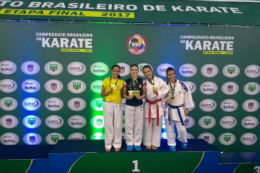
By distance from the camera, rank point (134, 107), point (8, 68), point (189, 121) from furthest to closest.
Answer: point (189, 121), point (8, 68), point (134, 107)

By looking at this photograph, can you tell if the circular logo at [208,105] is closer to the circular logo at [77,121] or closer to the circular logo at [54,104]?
the circular logo at [77,121]

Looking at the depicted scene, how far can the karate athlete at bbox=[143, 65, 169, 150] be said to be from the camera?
11.3 feet

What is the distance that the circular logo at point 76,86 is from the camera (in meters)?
4.16

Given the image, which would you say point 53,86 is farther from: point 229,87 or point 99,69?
point 229,87

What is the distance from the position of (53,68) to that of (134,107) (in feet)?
5.70

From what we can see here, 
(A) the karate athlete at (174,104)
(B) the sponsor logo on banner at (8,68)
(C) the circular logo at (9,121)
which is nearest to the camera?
(A) the karate athlete at (174,104)

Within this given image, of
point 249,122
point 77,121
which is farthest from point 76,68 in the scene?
point 249,122

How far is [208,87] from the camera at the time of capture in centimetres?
427

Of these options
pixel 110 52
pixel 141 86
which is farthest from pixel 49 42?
pixel 141 86

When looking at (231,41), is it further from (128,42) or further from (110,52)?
(110,52)

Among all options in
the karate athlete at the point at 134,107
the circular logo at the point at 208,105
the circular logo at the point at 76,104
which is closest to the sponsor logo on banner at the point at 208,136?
the circular logo at the point at 208,105

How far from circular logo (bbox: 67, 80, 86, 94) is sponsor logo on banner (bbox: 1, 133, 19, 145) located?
1.38m

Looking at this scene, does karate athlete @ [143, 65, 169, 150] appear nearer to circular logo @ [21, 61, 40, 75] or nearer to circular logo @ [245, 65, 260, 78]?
circular logo @ [245, 65, 260, 78]

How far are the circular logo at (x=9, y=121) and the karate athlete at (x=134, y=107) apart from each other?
7.19 feet
